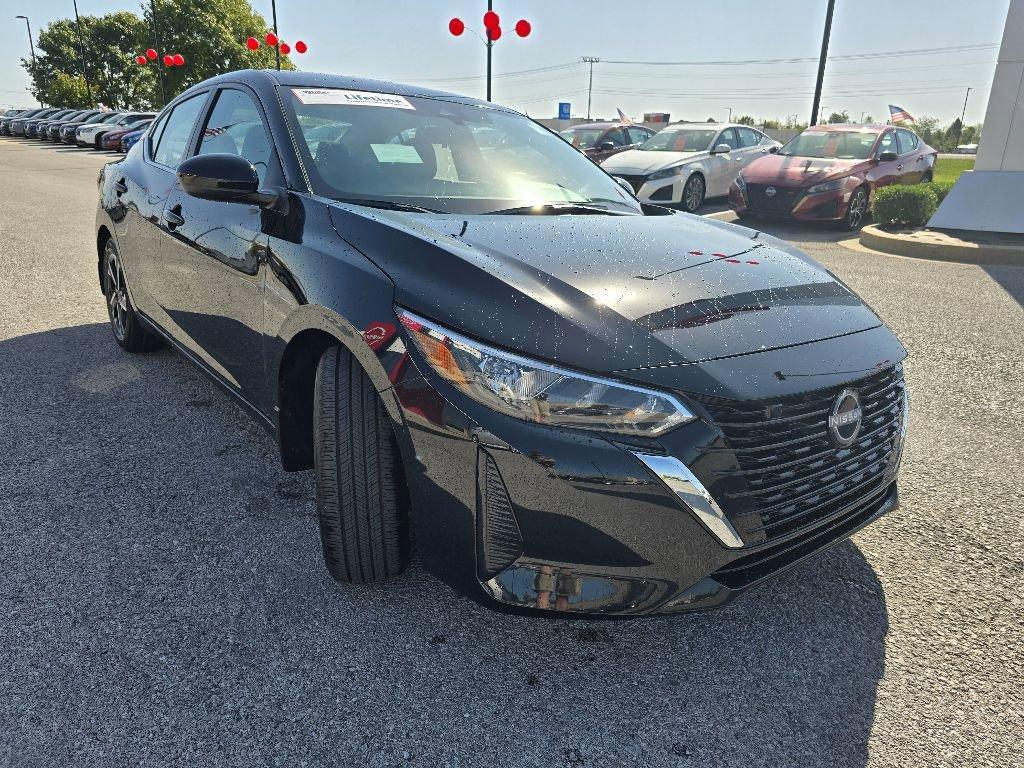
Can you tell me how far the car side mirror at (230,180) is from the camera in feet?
8.34

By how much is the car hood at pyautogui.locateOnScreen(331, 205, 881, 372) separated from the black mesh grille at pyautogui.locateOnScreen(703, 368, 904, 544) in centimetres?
17

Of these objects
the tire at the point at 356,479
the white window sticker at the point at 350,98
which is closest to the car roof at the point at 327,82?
the white window sticker at the point at 350,98

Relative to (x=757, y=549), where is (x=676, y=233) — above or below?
above

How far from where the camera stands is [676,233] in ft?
8.91

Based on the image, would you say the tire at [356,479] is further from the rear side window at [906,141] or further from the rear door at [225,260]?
the rear side window at [906,141]

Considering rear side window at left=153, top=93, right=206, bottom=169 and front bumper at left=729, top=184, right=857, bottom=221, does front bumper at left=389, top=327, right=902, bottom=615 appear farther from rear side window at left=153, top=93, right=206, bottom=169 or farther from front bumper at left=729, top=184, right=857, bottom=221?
front bumper at left=729, top=184, right=857, bottom=221

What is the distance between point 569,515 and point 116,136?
3044 centimetres

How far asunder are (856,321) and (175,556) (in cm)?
229

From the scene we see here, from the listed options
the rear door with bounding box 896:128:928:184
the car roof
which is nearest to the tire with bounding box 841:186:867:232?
the rear door with bounding box 896:128:928:184

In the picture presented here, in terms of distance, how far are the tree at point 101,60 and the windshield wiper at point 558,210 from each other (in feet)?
242

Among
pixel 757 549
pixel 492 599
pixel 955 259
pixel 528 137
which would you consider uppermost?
pixel 528 137

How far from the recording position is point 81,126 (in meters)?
29.5

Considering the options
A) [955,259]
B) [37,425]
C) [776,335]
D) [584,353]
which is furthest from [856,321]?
[955,259]

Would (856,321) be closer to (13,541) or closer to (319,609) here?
(319,609)
